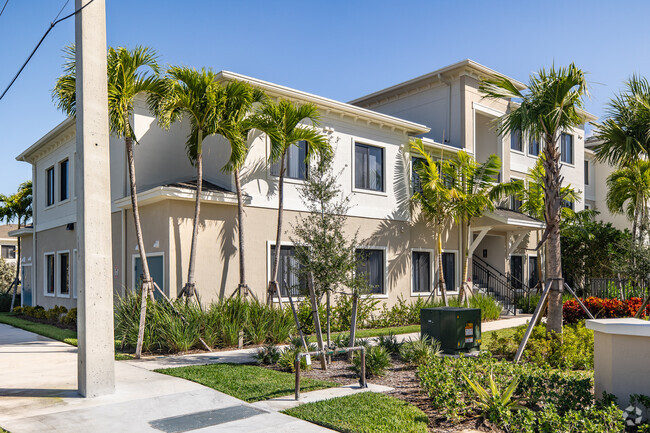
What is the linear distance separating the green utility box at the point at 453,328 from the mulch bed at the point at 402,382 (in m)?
0.92

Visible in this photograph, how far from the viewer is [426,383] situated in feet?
24.0

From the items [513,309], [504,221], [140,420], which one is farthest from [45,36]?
[513,309]

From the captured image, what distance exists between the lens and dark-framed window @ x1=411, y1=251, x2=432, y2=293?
19.8m

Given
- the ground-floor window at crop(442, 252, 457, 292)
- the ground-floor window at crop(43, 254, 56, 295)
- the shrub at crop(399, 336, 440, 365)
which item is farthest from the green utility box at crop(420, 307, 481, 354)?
the ground-floor window at crop(43, 254, 56, 295)

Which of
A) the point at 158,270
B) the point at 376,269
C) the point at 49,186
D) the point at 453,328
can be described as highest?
the point at 49,186

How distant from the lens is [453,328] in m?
10.7

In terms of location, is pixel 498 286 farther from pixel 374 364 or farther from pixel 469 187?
pixel 374 364

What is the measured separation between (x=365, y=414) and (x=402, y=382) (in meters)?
2.09

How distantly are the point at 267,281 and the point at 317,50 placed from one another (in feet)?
20.8

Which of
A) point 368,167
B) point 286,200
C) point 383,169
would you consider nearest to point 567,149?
point 383,169

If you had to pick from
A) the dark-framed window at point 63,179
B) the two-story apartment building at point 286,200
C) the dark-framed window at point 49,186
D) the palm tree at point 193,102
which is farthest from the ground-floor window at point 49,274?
the palm tree at point 193,102

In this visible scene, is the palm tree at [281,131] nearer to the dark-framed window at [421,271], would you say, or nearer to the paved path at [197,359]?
the paved path at [197,359]

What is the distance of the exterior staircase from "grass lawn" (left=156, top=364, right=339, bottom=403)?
1405 cm

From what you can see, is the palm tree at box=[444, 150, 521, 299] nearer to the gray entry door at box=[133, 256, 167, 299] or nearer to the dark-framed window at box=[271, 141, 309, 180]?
the dark-framed window at box=[271, 141, 309, 180]
